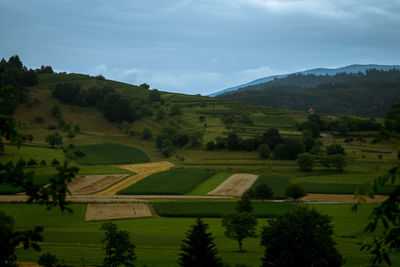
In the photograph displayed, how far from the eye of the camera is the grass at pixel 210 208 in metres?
60.1

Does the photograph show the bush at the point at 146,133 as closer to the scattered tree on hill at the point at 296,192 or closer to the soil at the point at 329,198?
the soil at the point at 329,198

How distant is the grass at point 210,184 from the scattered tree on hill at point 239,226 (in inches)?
1261

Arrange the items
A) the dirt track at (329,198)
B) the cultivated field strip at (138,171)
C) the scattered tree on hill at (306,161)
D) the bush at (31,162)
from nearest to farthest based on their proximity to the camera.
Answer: the dirt track at (329,198) → the cultivated field strip at (138,171) → the bush at (31,162) → the scattered tree on hill at (306,161)

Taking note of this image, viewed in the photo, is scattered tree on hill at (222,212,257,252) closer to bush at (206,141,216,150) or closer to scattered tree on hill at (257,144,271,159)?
scattered tree on hill at (257,144,271,159)

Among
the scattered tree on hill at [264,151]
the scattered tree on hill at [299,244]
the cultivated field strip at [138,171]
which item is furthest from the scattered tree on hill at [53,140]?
the scattered tree on hill at [299,244]

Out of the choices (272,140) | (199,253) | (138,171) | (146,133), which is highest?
(146,133)

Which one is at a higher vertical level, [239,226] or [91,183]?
[239,226]

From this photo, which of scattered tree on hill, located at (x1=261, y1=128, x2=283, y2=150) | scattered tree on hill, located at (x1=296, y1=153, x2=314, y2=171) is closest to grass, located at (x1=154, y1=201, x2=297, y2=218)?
scattered tree on hill, located at (x1=296, y1=153, x2=314, y2=171)

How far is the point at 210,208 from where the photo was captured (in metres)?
62.9

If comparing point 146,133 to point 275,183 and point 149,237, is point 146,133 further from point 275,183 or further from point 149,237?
point 149,237

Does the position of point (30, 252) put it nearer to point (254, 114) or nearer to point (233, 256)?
point (233, 256)

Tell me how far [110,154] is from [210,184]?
44.7m

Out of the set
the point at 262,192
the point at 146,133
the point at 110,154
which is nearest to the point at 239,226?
the point at 262,192

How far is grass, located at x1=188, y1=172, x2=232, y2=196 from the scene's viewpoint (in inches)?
3100
